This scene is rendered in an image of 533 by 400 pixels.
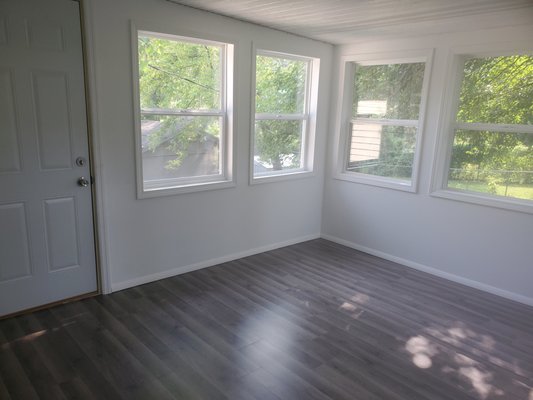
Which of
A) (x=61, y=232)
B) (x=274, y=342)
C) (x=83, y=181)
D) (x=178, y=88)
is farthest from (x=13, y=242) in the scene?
(x=274, y=342)

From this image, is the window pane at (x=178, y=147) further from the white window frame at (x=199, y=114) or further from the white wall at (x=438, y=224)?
the white wall at (x=438, y=224)

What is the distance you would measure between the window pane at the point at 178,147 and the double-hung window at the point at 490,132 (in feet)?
7.18

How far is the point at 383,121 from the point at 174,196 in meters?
2.34

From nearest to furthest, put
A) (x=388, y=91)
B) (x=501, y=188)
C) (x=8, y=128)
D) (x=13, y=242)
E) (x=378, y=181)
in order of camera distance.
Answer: (x=8, y=128)
(x=13, y=242)
(x=501, y=188)
(x=388, y=91)
(x=378, y=181)

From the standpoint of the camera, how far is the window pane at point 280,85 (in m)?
4.05

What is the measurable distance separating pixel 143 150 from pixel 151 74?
627 millimetres

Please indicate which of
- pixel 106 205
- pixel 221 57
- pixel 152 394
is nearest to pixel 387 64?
pixel 221 57

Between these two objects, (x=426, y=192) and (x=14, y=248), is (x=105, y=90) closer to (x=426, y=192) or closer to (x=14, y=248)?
(x=14, y=248)

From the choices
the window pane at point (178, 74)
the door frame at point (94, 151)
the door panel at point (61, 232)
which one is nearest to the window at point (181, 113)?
the window pane at point (178, 74)

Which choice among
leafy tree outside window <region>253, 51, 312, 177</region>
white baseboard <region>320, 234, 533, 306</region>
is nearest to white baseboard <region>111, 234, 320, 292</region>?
white baseboard <region>320, 234, 533, 306</region>

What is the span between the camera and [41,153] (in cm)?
281

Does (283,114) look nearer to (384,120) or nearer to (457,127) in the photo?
(384,120)

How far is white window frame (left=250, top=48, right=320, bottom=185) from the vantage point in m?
4.06

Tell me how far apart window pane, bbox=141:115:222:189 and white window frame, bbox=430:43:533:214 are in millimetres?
2113
